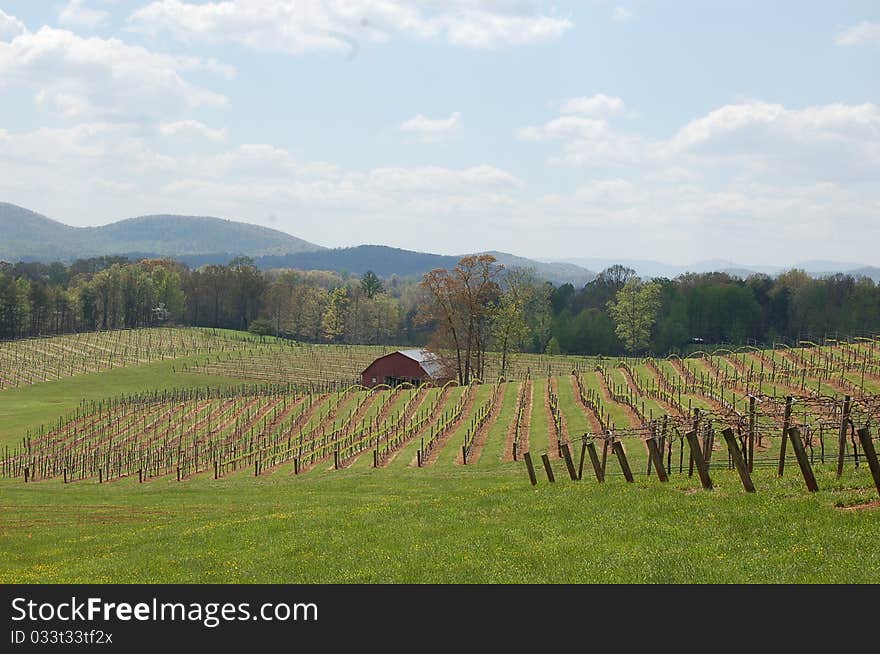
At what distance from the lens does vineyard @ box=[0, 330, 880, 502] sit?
106 feet

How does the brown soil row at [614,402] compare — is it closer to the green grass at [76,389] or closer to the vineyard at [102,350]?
the green grass at [76,389]

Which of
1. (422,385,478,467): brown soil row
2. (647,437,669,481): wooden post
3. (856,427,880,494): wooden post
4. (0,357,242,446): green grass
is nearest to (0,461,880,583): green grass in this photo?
(647,437,669,481): wooden post

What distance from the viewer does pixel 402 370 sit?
85.0 metres

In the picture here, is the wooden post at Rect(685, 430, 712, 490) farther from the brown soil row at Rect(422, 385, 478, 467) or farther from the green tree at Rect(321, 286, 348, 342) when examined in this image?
the green tree at Rect(321, 286, 348, 342)

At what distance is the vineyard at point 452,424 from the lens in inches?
1271

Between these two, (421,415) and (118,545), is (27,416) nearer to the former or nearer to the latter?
(421,415)

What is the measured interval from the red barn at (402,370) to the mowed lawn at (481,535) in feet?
182

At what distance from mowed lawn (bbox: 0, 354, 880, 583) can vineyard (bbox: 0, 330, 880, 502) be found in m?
4.26

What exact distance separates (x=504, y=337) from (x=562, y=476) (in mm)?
60403

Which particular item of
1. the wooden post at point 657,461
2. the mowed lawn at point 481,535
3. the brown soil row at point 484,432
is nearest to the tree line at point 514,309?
the brown soil row at point 484,432

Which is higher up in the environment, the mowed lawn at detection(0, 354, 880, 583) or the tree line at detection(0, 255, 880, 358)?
the tree line at detection(0, 255, 880, 358)

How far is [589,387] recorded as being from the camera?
2082 inches

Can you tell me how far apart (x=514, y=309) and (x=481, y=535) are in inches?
2796

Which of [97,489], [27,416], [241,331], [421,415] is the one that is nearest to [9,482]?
[97,489]
